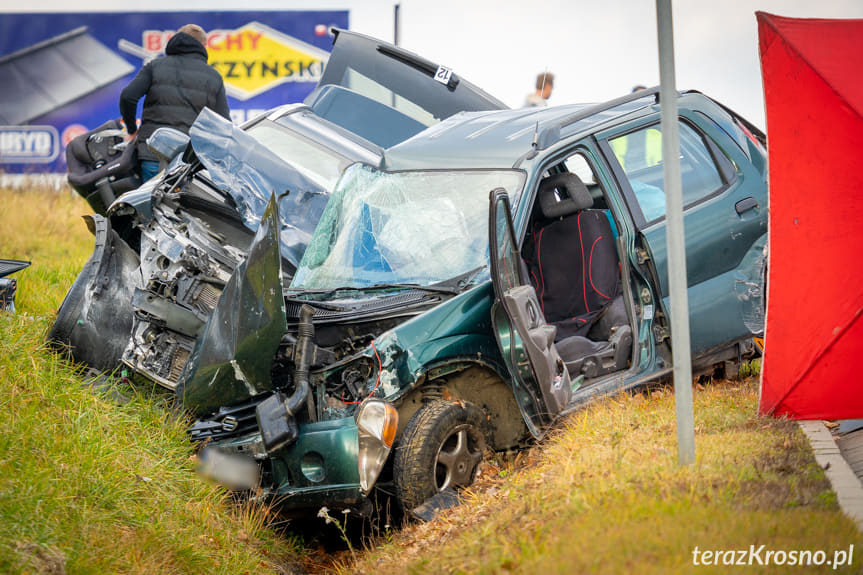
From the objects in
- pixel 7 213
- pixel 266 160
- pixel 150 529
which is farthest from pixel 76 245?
pixel 150 529

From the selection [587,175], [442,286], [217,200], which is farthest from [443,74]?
[442,286]

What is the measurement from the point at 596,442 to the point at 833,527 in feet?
5.14

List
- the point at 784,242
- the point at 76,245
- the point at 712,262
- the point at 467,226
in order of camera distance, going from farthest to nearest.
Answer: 1. the point at 76,245
2. the point at 712,262
3. the point at 467,226
4. the point at 784,242

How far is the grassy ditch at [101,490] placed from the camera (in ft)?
13.0

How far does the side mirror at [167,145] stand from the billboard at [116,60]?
805 centimetres

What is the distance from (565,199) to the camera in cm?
607

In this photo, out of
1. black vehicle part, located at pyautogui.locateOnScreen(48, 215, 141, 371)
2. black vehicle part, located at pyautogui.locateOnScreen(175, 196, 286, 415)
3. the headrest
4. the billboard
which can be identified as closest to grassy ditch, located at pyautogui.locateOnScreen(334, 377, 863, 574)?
black vehicle part, located at pyautogui.locateOnScreen(175, 196, 286, 415)

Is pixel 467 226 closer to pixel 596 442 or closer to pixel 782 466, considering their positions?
pixel 596 442

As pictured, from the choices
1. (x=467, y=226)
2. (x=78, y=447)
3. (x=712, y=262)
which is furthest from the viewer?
(x=712, y=262)

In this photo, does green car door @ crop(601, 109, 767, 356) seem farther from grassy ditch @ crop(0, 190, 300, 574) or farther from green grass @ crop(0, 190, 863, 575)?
grassy ditch @ crop(0, 190, 300, 574)

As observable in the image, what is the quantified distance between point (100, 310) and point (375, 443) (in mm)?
2567

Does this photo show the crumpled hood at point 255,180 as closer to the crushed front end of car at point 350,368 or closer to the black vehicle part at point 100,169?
the crushed front end of car at point 350,368

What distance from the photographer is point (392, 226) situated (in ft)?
19.0

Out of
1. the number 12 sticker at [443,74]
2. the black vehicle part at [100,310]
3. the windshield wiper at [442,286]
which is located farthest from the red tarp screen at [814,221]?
the black vehicle part at [100,310]
